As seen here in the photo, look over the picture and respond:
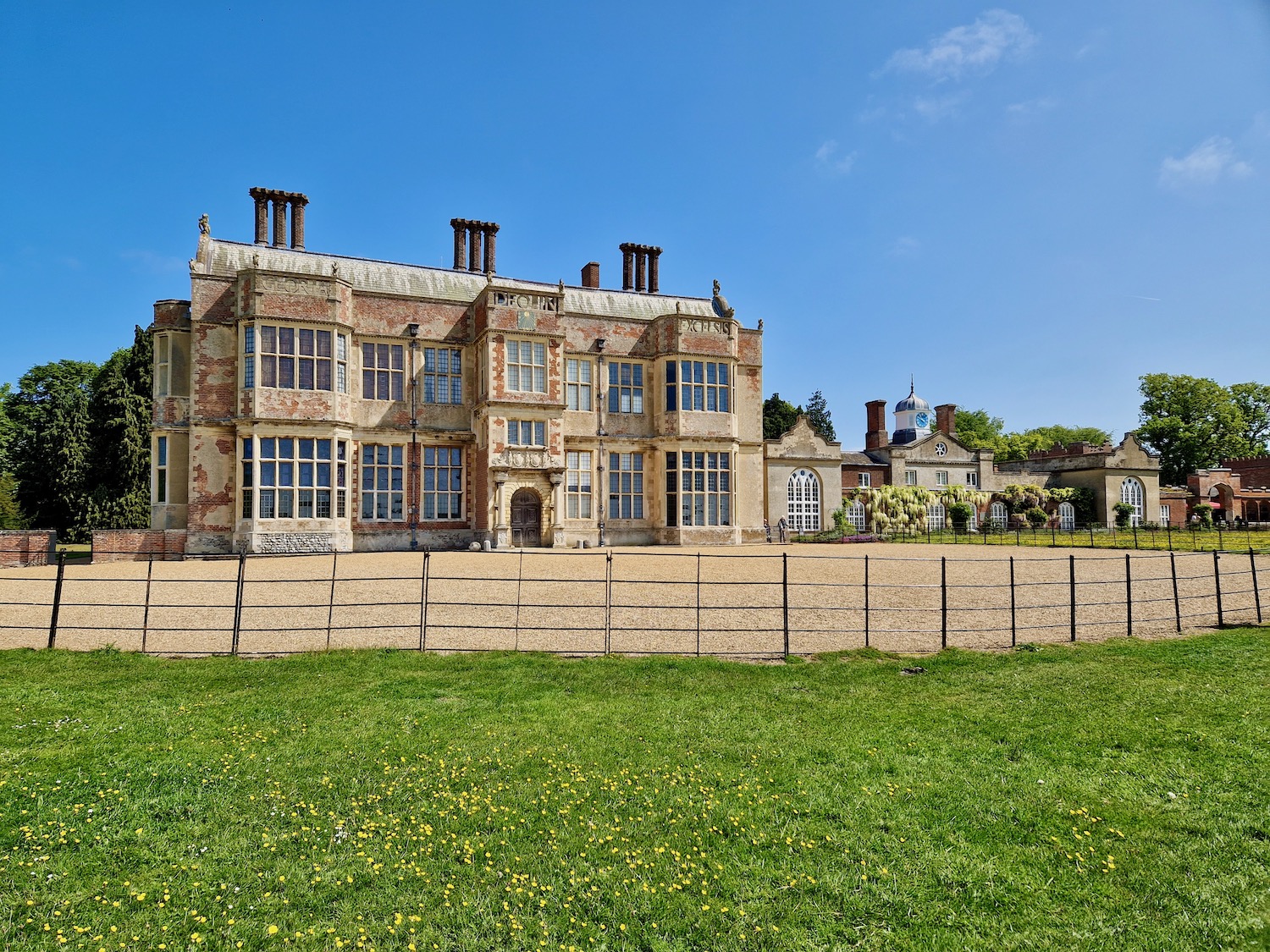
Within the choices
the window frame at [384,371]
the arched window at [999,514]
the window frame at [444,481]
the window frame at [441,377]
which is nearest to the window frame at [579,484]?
the window frame at [444,481]

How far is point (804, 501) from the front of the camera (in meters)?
40.5

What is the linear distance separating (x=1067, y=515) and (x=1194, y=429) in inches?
940

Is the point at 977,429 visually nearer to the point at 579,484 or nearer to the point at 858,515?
the point at 858,515

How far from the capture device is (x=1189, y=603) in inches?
557

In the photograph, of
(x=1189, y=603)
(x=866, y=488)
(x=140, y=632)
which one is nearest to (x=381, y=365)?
(x=140, y=632)

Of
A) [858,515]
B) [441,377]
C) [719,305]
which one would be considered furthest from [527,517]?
[858,515]

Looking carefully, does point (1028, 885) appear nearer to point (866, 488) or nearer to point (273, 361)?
point (273, 361)

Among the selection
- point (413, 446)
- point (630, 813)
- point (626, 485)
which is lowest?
point (630, 813)

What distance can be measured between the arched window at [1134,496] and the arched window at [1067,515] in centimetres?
330

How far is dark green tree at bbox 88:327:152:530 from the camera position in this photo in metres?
30.6

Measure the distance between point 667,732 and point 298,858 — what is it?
3270 millimetres

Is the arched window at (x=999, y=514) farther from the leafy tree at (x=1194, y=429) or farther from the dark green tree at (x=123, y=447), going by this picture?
the dark green tree at (x=123, y=447)

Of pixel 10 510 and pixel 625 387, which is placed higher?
pixel 625 387

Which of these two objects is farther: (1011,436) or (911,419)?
(1011,436)
